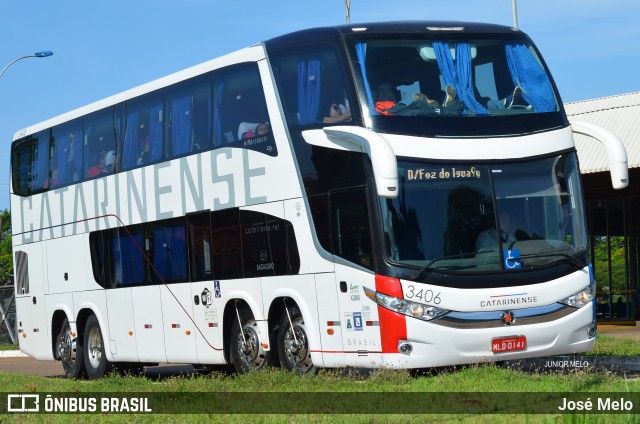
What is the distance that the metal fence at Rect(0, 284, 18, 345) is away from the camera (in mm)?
41184

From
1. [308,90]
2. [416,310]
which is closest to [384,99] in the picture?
[308,90]

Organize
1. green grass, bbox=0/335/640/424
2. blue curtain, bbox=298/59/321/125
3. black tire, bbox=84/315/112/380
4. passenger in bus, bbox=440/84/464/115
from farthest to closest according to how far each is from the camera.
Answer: black tire, bbox=84/315/112/380, blue curtain, bbox=298/59/321/125, passenger in bus, bbox=440/84/464/115, green grass, bbox=0/335/640/424

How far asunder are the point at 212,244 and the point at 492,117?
5.14m

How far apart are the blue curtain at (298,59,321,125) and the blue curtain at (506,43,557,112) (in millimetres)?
2585

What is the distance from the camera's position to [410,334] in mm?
14375

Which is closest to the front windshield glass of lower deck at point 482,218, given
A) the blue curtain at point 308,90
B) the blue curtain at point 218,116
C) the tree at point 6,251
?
the blue curtain at point 308,90

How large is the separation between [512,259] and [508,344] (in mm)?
1052

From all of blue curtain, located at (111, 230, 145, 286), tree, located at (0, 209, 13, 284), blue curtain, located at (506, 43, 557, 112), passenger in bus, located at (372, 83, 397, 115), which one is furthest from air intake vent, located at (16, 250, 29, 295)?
tree, located at (0, 209, 13, 284)

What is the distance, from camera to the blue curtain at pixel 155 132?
1980 centimetres

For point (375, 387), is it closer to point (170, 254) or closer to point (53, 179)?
point (170, 254)

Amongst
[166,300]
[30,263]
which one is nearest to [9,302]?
[30,263]

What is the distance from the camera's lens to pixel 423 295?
14406 millimetres

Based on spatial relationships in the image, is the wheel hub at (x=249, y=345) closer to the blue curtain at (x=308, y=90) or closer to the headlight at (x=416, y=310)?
the blue curtain at (x=308, y=90)

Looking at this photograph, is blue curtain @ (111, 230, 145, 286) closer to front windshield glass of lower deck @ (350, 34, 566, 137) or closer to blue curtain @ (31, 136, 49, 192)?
blue curtain @ (31, 136, 49, 192)
